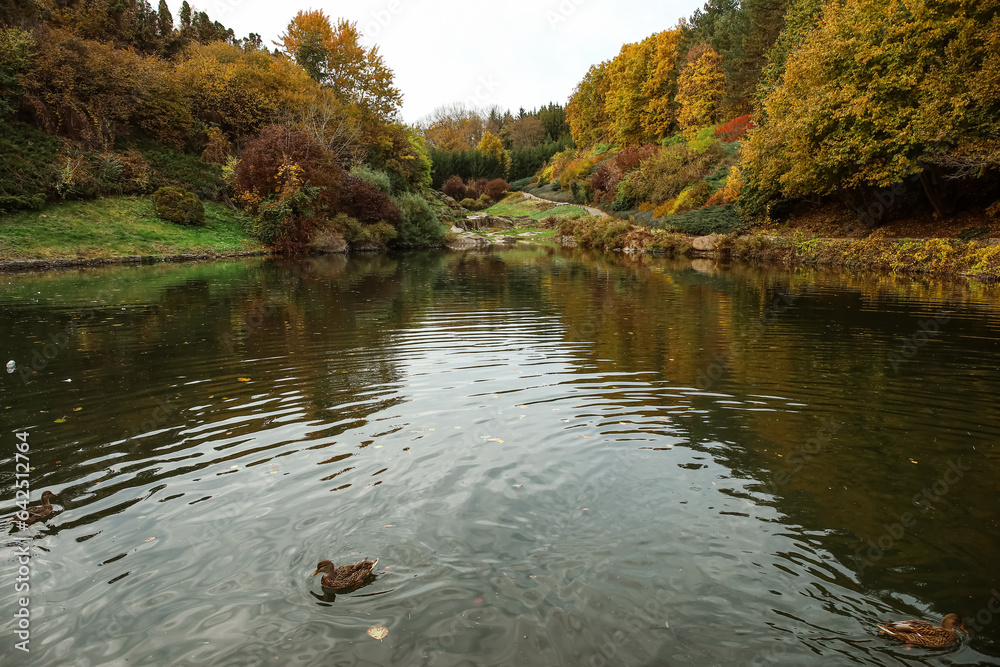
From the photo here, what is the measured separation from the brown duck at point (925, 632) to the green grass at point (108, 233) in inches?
1173

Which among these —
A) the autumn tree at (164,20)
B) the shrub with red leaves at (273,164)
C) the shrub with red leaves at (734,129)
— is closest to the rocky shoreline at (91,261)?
the shrub with red leaves at (273,164)

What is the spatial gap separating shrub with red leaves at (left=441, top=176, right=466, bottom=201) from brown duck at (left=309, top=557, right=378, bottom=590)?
231 ft

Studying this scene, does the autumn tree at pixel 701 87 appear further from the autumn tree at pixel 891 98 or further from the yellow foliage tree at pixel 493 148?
the yellow foliage tree at pixel 493 148

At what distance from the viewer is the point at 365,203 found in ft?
123

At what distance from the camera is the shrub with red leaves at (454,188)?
71312 millimetres

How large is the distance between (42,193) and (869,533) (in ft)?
111

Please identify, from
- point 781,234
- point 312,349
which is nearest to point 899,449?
point 312,349

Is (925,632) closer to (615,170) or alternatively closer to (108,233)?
(108,233)

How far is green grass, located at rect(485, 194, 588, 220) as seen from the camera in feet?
186

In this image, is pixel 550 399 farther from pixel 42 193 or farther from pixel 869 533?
pixel 42 193

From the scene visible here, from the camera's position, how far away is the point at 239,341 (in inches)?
413

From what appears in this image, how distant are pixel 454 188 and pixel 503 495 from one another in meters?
69.9

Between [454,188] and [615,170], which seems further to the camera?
[454,188]

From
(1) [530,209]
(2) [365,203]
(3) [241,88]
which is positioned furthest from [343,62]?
(1) [530,209]
